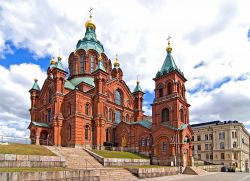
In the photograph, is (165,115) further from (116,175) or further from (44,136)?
(44,136)

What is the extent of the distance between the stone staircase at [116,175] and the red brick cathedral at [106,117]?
1441 cm

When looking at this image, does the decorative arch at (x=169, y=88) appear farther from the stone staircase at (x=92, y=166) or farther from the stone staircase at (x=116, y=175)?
the stone staircase at (x=116, y=175)

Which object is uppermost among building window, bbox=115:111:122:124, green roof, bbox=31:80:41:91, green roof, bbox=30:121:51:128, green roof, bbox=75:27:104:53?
green roof, bbox=75:27:104:53

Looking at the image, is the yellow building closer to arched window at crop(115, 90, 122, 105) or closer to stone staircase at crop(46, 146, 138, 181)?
arched window at crop(115, 90, 122, 105)

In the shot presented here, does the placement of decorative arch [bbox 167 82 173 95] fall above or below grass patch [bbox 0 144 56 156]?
above

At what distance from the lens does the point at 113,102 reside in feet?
159

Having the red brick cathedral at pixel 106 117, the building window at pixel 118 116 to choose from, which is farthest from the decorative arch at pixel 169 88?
the building window at pixel 118 116

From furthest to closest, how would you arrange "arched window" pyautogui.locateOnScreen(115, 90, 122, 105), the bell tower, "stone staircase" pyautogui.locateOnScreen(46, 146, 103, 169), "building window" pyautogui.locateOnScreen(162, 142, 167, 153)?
"arched window" pyautogui.locateOnScreen(115, 90, 122, 105) < the bell tower < "building window" pyautogui.locateOnScreen(162, 142, 167, 153) < "stone staircase" pyautogui.locateOnScreen(46, 146, 103, 169)

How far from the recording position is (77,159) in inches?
1094

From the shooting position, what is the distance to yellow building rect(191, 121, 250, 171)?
66438 mm

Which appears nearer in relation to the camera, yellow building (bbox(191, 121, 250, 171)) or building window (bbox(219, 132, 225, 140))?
yellow building (bbox(191, 121, 250, 171))

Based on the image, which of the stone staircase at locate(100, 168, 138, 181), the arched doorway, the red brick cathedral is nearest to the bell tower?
the red brick cathedral

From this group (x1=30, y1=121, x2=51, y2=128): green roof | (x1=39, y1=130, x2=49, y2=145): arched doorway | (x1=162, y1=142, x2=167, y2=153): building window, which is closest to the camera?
(x1=162, y1=142, x2=167, y2=153): building window

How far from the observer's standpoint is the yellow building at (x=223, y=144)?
218ft
